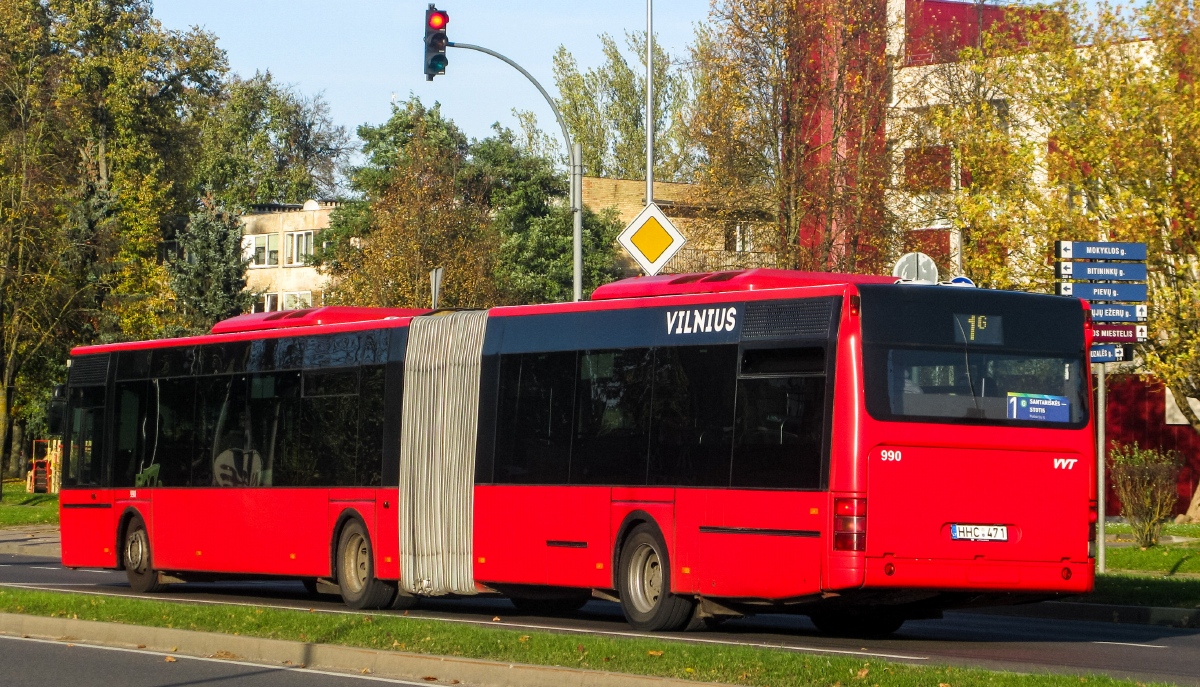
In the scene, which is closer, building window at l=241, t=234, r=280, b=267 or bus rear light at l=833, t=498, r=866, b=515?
bus rear light at l=833, t=498, r=866, b=515

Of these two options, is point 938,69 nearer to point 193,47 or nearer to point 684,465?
point 684,465

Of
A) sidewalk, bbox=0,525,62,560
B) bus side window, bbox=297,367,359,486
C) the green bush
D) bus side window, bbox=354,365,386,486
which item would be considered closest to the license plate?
bus side window, bbox=354,365,386,486

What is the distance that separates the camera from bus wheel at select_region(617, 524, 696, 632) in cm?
1639

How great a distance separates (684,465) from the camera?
1638cm

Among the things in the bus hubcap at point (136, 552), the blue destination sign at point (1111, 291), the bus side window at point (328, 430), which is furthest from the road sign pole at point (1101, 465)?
the bus hubcap at point (136, 552)

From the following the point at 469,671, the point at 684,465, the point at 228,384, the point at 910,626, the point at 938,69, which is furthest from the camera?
the point at 938,69

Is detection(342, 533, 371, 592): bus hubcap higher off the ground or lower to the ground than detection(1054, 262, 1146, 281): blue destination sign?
lower

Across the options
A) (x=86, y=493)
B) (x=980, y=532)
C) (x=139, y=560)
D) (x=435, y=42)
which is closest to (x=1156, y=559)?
(x=980, y=532)

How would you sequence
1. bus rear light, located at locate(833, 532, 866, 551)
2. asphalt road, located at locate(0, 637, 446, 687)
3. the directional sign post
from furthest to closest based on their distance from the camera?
1. the directional sign post
2. bus rear light, located at locate(833, 532, 866, 551)
3. asphalt road, located at locate(0, 637, 446, 687)

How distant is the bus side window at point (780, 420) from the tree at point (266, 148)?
8506 cm

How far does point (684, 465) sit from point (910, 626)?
3.95 m

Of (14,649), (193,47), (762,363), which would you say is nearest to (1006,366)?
(762,363)

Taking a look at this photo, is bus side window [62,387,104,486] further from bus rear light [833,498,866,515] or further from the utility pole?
bus rear light [833,498,866,515]

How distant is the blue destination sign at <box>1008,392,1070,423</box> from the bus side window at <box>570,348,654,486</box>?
11.7 feet
